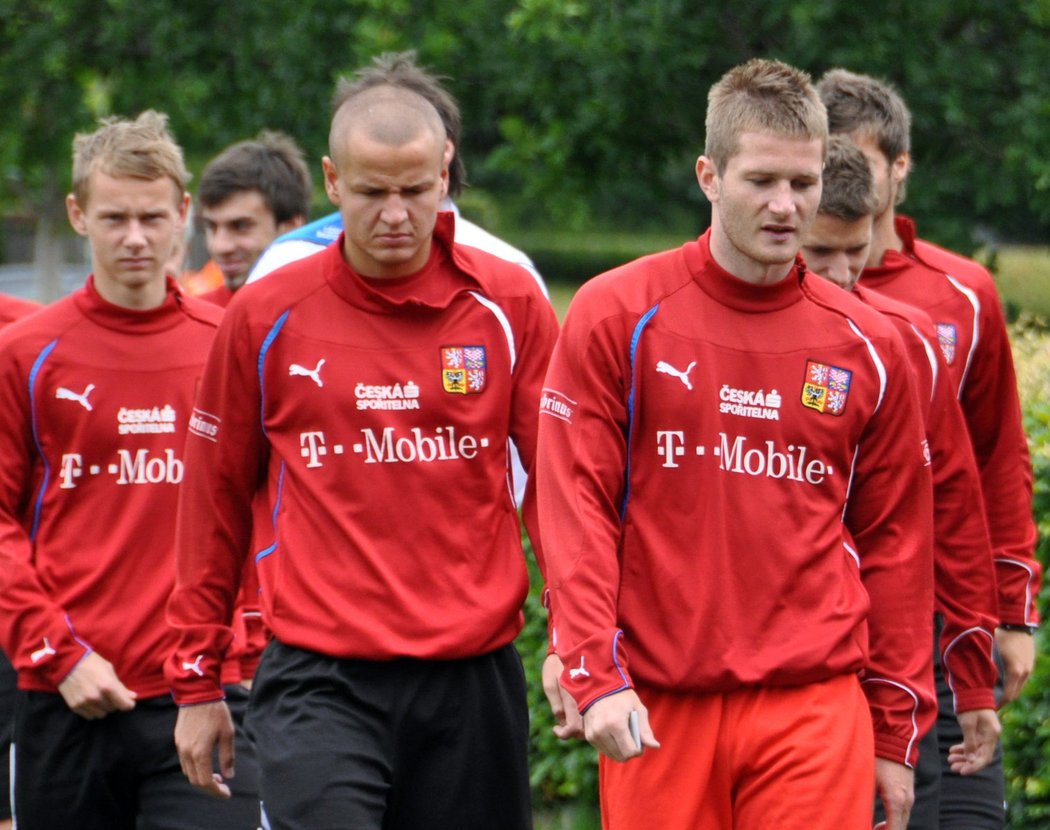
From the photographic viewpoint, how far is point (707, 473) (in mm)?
4586

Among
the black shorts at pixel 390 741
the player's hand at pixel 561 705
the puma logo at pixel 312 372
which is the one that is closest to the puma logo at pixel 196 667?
the black shorts at pixel 390 741

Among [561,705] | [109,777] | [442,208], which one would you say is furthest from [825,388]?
[109,777]

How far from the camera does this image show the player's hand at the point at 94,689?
5648 mm

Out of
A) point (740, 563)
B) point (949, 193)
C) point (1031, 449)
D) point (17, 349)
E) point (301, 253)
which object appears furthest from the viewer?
point (949, 193)

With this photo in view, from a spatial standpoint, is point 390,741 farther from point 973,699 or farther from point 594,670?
point 973,699

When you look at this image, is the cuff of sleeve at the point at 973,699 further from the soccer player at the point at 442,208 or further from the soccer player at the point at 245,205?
the soccer player at the point at 245,205

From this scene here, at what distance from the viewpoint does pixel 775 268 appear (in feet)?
15.5

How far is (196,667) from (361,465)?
73 cm

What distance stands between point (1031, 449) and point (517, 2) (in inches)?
350

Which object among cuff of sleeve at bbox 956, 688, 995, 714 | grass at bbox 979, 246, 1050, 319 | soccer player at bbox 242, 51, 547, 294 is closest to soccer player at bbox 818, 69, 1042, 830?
cuff of sleeve at bbox 956, 688, 995, 714

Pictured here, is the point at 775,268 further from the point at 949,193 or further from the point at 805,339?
the point at 949,193

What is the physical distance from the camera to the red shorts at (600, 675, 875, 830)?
177 inches

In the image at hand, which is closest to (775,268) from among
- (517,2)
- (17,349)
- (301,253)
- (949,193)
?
(301,253)

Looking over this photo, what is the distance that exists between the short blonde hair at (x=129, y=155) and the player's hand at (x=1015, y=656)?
9.82 ft
